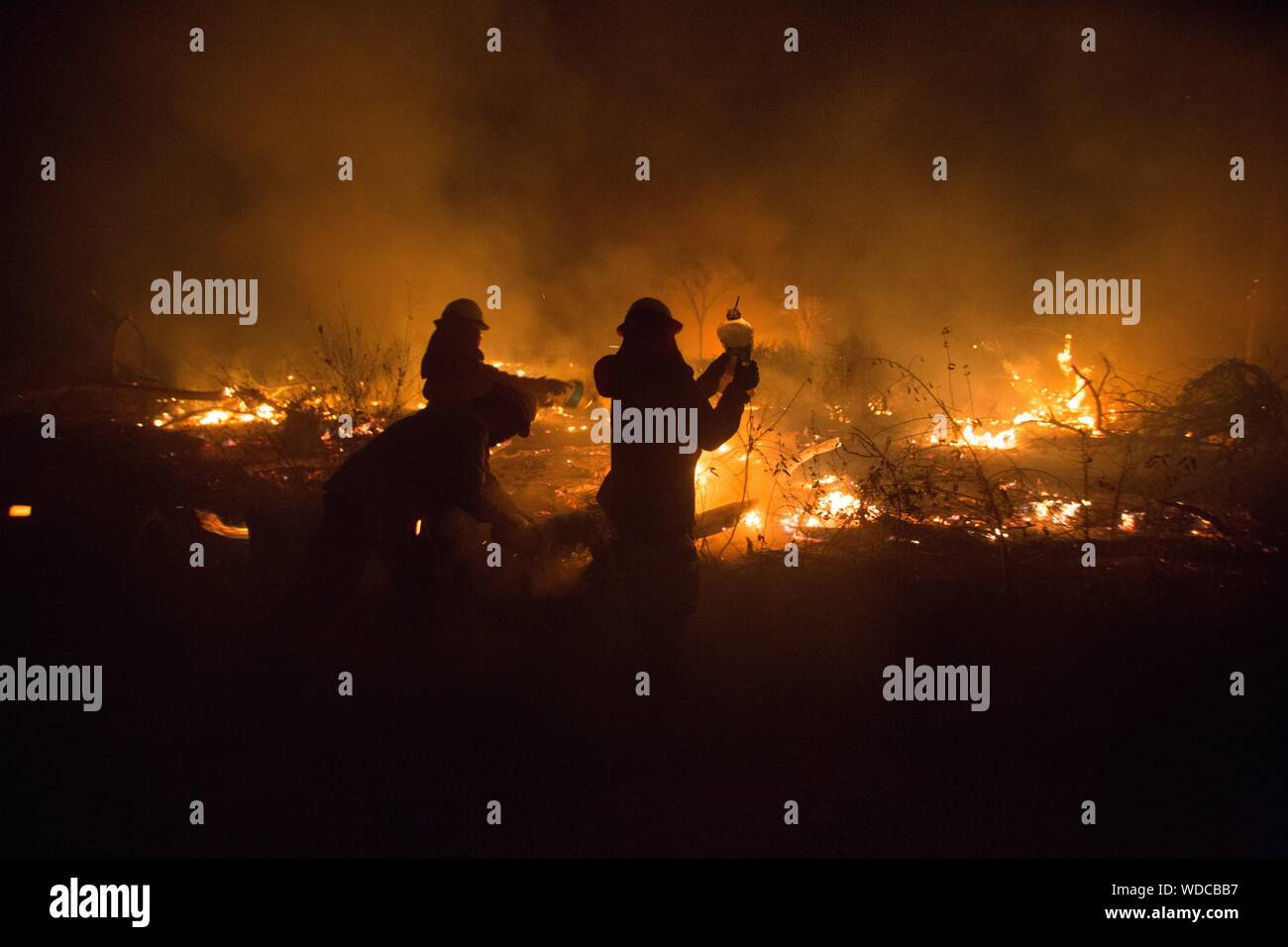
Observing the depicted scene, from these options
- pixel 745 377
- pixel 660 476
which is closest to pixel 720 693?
pixel 660 476

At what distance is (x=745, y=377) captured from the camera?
4176mm

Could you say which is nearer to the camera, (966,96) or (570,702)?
→ (570,702)

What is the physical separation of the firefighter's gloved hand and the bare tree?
1316 cm

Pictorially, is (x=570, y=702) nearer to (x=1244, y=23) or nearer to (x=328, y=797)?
(x=328, y=797)

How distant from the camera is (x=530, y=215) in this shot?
657 inches

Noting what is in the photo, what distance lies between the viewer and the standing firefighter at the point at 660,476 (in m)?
4.11

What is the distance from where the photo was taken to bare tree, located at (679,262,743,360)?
17266 millimetres

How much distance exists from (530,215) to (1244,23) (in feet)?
43.9

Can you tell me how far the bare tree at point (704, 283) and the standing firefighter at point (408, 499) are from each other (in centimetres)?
1327

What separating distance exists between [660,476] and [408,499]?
1565mm

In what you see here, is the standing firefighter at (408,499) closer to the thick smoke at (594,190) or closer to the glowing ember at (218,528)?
the glowing ember at (218,528)

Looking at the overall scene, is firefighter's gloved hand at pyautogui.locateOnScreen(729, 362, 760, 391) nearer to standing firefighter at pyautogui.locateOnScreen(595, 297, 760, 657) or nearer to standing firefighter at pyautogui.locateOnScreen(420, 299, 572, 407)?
standing firefighter at pyautogui.locateOnScreen(595, 297, 760, 657)

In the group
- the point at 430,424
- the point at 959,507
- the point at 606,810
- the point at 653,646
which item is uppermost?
the point at 430,424

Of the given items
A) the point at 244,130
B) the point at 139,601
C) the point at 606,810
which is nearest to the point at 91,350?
the point at 244,130
